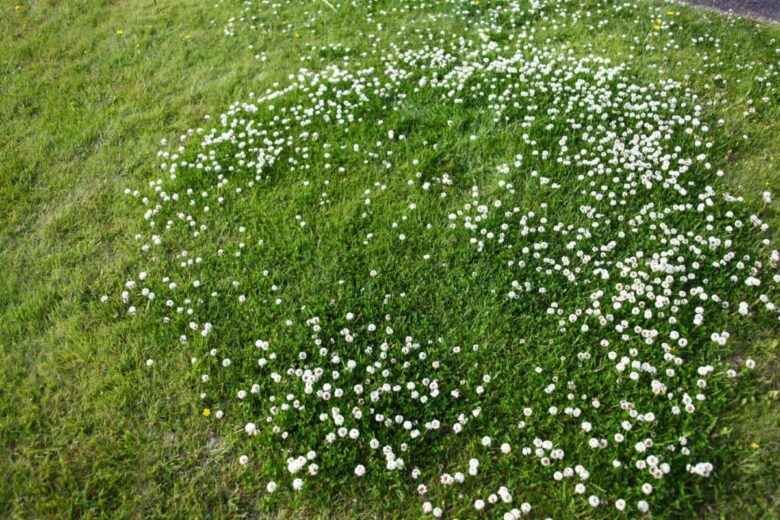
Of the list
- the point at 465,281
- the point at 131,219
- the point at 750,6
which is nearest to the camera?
the point at 465,281

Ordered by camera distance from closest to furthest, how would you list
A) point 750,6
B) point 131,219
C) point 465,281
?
1. point 465,281
2. point 131,219
3. point 750,6

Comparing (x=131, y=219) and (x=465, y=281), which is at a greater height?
(x=465, y=281)

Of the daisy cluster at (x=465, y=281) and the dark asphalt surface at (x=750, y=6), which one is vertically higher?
the dark asphalt surface at (x=750, y=6)

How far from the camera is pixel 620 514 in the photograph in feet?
11.1

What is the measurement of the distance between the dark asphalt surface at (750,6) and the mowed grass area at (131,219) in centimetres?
53

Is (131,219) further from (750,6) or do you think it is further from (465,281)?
(750,6)

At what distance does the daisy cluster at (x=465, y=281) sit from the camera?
12.2ft

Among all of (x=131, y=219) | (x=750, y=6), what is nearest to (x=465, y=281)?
(x=131, y=219)

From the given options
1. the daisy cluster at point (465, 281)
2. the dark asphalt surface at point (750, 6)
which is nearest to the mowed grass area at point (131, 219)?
the daisy cluster at point (465, 281)

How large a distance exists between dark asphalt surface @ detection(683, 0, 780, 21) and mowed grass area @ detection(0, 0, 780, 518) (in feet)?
1.75

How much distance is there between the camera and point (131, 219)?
5.55 m

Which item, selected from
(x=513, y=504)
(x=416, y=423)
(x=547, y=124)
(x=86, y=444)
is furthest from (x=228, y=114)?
(x=513, y=504)

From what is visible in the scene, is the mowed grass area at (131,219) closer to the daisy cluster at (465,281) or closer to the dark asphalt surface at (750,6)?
Answer: the daisy cluster at (465,281)

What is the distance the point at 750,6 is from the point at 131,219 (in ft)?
28.6
